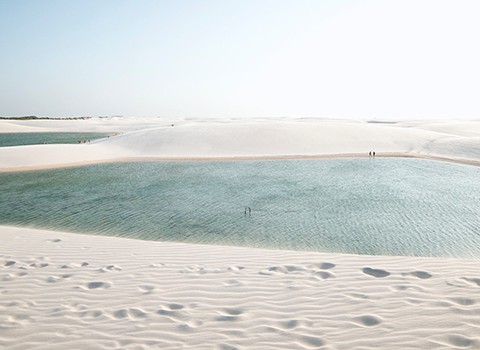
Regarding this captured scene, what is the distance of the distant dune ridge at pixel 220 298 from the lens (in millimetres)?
4195

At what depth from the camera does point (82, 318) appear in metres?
4.77

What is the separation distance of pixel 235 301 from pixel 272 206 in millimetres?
8583

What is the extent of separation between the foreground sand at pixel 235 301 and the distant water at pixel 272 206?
2.61 metres

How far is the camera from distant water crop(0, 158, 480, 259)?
9.80m

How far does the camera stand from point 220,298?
5.34m

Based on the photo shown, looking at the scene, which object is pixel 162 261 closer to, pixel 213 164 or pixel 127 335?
pixel 127 335

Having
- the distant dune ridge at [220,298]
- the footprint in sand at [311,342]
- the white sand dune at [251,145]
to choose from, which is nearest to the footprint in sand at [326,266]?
the distant dune ridge at [220,298]

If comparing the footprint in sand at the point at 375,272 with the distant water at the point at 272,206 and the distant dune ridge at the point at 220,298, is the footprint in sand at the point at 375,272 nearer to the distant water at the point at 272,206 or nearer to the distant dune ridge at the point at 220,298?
the distant dune ridge at the point at 220,298

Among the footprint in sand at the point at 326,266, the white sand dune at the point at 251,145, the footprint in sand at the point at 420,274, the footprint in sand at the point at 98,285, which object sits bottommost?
the footprint in sand at the point at 98,285

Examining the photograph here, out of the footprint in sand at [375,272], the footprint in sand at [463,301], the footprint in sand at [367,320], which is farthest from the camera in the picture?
the footprint in sand at [375,272]

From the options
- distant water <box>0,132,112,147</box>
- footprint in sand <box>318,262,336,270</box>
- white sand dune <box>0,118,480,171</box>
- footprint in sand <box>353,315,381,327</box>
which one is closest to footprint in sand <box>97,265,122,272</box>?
footprint in sand <box>318,262,336,270</box>

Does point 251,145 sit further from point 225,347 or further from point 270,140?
point 225,347

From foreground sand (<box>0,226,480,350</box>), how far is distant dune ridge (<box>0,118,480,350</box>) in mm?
18

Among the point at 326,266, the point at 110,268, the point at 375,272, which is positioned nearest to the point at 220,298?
the point at 326,266
